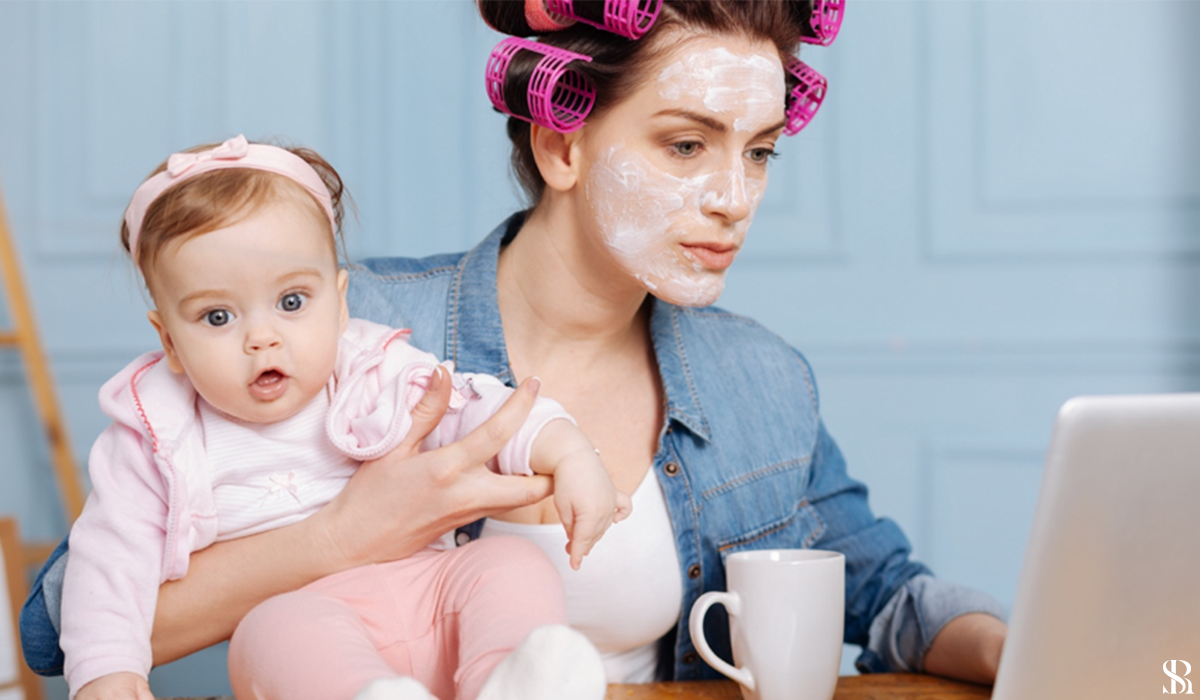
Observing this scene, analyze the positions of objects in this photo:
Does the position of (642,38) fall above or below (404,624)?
above

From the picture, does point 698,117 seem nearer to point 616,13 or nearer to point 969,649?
point 616,13

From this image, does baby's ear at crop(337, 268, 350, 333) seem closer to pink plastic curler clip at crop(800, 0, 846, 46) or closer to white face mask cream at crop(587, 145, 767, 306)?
white face mask cream at crop(587, 145, 767, 306)

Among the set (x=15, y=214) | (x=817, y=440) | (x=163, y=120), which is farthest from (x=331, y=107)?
(x=817, y=440)

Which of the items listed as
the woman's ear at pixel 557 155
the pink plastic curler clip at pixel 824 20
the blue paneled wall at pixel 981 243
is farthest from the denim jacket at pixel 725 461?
the blue paneled wall at pixel 981 243

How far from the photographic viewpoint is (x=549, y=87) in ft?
3.16

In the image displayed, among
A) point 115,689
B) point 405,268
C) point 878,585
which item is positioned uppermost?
point 405,268

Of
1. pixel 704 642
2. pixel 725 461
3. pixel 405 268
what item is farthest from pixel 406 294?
pixel 704 642

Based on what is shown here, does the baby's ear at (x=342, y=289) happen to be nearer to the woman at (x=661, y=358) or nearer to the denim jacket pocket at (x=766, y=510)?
the woman at (x=661, y=358)

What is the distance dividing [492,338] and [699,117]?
306mm

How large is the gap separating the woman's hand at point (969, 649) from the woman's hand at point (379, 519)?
1.33ft

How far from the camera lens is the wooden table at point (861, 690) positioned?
832mm

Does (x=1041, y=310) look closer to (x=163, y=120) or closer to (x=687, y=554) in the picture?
(x=687, y=554)

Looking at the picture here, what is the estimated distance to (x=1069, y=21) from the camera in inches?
77.8

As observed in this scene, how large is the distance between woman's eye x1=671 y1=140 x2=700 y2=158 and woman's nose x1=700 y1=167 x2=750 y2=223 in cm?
3
